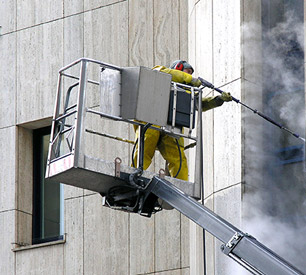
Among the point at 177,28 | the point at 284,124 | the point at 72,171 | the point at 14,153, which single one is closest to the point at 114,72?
the point at 72,171

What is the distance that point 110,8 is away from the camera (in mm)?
19703

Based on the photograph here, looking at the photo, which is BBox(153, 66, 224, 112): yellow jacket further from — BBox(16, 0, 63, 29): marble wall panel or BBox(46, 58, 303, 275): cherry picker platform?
BBox(16, 0, 63, 29): marble wall panel

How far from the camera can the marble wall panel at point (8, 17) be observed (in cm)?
2097

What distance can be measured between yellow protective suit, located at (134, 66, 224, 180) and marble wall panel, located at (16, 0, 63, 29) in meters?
6.50

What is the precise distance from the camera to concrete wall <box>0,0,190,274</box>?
18.4 metres

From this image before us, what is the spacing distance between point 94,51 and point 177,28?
1694mm

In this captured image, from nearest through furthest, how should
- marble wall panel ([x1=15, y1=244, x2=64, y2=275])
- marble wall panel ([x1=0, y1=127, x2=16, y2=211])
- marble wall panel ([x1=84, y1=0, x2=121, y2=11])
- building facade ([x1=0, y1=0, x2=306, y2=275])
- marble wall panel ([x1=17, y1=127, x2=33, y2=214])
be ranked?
building facade ([x1=0, y1=0, x2=306, y2=275]) → marble wall panel ([x1=15, y1=244, x2=64, y2=275]) → marble wall panel ([x1=84, y1=0, x2=121, y2=11]) → marble wall panel ([x1=0, y1=127, x2=16, y2=211]) → marble wall panel ([x1=17, y1=127, x2=33, y2=214])

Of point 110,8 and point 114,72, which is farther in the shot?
point 110,8

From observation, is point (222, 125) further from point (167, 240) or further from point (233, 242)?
point (167, 240)

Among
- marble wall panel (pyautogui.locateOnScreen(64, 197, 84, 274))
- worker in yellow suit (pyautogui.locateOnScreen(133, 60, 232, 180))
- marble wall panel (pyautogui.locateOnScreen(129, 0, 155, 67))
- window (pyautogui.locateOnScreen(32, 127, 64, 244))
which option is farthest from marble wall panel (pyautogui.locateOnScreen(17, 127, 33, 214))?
worker in yellow suit (pyautogui.locateOnScreen(133, 60, 232, 180))

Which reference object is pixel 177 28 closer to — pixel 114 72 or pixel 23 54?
pixel 23 54

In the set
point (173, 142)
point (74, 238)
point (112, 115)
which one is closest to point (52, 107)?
point (74, 238)

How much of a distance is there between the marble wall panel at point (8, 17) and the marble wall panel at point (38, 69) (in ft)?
1.25

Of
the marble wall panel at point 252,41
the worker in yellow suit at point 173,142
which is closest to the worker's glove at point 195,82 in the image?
the worker in yellow suit at point 173,142
